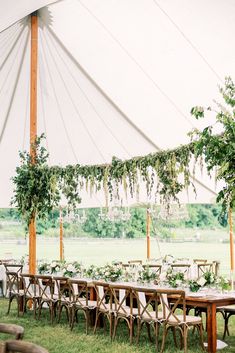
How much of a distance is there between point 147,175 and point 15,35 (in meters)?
3.52

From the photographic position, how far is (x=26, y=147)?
41.7 ft

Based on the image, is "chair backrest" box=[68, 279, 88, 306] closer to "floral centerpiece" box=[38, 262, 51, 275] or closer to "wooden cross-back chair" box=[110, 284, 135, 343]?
"wooden cross-back chair" box=[110, 284, 135, 343]

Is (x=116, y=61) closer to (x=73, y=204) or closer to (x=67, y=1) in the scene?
(x=67, y=1)

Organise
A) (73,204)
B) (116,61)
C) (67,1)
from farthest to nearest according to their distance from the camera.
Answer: (73,204) < (116,61) < (67,1)

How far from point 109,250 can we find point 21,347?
131 feet

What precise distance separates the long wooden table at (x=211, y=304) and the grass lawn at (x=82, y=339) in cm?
28

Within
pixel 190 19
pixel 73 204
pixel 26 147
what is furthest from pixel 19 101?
pixel 190 19

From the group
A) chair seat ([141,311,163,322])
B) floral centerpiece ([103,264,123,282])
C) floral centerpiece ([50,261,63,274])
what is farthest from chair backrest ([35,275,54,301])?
chair seat ([141,311,163,322])

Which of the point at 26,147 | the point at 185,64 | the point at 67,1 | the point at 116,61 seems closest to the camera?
the point at 185,64

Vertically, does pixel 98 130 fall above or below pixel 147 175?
above

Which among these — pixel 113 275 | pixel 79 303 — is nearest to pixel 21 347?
pixel 79 303

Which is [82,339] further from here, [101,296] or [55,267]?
[55,267]

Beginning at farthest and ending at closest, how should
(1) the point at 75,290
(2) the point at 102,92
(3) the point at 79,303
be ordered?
(2) the point at 102,92, (1) the point at 75,290, (3) the point at 79,303

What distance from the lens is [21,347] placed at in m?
2.93
